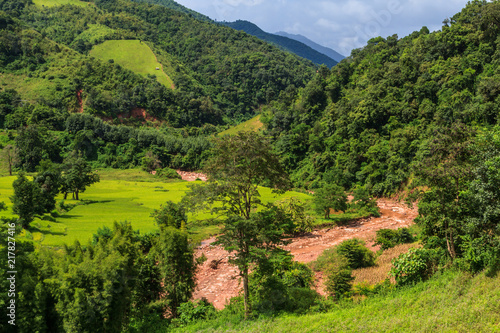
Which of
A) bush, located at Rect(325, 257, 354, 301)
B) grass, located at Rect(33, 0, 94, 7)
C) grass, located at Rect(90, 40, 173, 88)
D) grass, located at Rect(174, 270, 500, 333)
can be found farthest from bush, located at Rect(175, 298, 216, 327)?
grass, located at Rect(33, 0, 94, 7)

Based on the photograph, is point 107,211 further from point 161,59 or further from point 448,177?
point 161,59

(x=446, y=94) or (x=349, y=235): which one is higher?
(x=446, y=94)

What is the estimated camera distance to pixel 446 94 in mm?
50219

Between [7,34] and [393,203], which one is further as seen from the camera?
[7,34]

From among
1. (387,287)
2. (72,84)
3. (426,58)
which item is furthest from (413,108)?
(72,84)

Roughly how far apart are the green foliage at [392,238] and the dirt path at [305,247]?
124 centimetres

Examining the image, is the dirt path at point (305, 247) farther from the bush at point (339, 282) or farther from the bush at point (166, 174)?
the bush at point (166, 174)

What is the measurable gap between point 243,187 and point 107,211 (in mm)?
28457

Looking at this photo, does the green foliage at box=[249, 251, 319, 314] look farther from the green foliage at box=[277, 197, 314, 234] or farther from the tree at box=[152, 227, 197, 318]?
the green foliage at box=[277, 197, 314, 234]

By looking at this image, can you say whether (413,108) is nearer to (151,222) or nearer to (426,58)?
(426,58)

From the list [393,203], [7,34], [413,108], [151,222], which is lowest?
[151,222]

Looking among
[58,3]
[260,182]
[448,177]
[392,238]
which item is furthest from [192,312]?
[58,3]

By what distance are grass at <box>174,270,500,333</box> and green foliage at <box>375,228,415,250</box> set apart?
33.3 feet

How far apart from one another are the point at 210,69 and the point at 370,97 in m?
115
